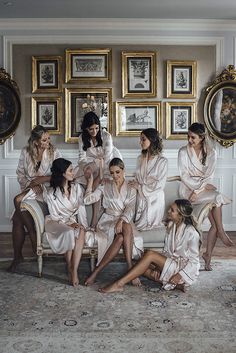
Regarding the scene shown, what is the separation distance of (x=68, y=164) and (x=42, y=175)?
61 centimetres

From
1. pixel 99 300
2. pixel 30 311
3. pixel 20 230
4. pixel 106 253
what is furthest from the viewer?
pixel 20 230

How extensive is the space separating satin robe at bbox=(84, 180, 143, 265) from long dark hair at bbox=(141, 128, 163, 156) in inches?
18.2

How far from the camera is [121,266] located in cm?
584

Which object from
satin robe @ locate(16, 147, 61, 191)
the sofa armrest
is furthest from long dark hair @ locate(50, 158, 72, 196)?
satin robe @ locate(16, 147, 61, 191)

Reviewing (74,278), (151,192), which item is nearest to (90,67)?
(151,192)

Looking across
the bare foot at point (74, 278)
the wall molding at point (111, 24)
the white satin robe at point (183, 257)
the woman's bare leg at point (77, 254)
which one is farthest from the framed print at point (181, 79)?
the bare foot at point (74, 278)

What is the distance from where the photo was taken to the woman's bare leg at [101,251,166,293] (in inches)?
191

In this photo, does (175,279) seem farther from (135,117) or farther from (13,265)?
(135,117)

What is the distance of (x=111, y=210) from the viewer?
555 cm

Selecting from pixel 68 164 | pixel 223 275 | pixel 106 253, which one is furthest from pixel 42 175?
pixel 223 275

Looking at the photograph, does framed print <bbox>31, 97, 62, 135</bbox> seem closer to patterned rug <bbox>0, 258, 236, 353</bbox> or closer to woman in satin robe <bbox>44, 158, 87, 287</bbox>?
woman in satin robe <bbox>44, 158, 87, 287</bbox>

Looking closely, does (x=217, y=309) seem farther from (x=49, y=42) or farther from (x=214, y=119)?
(x=49, y=42)

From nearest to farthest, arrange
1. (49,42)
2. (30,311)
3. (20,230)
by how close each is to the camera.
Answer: (30,311)
(20,230)
(49,42)

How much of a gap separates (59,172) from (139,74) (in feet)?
8.63
